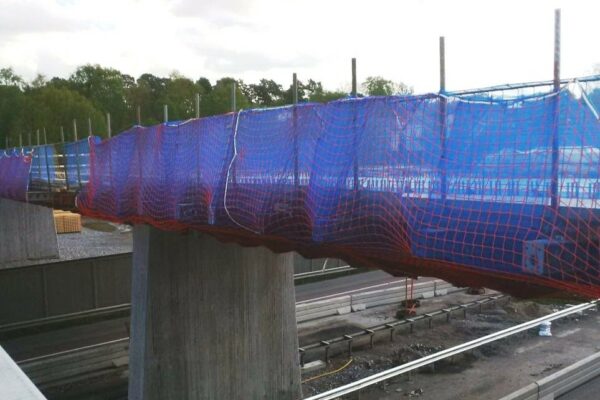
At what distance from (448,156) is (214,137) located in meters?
3.53

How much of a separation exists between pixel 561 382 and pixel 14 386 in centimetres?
1429

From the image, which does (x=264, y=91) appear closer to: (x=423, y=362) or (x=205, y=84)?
(x=205, y=84)

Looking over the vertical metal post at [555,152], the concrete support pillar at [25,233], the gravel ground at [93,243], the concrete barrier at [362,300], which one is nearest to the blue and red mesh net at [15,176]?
the concrete support pillar at [25,233]

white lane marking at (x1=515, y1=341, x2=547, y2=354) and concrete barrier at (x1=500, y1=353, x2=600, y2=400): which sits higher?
concrete barrier at (x1=500, y1=353, x2=600, y2=400)

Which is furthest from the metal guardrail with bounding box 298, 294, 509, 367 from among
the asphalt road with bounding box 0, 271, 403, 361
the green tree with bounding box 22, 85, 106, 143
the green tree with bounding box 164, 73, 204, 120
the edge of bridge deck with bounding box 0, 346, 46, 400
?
the green tree with bounding box 164, 73, 204, 120

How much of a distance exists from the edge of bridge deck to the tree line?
122 ft

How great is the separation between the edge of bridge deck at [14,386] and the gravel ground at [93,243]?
2431 cm

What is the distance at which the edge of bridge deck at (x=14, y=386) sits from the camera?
1.83 m

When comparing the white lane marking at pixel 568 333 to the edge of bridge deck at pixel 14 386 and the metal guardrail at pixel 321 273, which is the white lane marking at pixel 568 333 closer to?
the metal guardrail at pixel 321 273

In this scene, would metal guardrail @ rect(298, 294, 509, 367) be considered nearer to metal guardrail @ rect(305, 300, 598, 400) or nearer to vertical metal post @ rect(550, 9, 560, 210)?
metal guardrail @ rect(305, 300, 598, 400)

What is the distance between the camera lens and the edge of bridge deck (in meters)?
1.83

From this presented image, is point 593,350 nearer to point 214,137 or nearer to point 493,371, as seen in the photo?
point 493,371

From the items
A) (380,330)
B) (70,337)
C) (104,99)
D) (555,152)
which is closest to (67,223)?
(70,337)

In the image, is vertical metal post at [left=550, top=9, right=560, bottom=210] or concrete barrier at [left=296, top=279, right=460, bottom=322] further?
concrete barrier at [left=296, top=279, right=460, bottom=322]
